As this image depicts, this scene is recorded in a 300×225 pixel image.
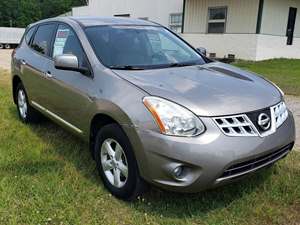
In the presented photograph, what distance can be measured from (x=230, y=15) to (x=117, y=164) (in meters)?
14.4

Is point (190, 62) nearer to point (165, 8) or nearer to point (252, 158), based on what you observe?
point (252, 158)

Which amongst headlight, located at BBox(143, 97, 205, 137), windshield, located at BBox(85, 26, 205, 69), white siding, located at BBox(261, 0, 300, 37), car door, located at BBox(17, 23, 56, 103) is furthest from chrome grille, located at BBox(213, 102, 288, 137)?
white siding, located at BBox(261, 0, 300, 37)

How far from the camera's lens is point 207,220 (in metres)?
3.13

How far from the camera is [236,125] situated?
115 inches

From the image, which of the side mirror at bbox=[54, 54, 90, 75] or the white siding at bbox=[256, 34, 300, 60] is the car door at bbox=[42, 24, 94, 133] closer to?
the side mirror at bbox=[54, 54, 90, 75]

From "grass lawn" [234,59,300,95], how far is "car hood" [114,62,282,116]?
5205 millimetres

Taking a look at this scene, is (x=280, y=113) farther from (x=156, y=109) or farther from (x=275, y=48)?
(x=275, y=48)

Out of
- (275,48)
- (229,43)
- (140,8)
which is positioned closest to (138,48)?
(229,43)

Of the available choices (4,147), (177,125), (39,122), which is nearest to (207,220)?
(177,125)

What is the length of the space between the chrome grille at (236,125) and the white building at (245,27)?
44.5ft

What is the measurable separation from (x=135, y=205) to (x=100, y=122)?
0.87 meters

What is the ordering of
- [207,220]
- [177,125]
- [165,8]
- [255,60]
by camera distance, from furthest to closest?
1. [165,8]
2. [255,60]
3. [207,220]
4. [177,125]

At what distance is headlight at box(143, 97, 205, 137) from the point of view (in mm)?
2855

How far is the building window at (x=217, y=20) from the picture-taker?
1673 centimetres
